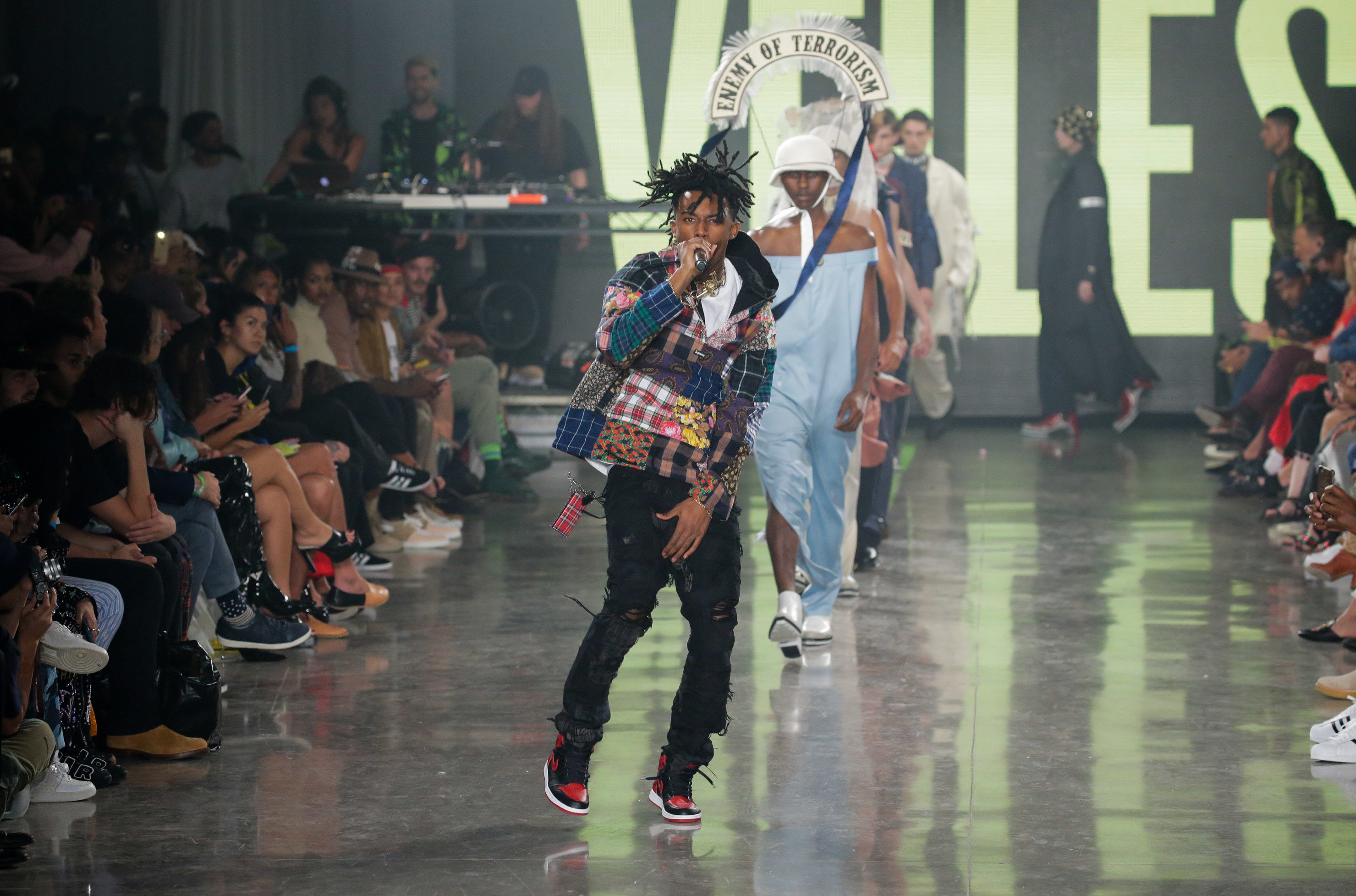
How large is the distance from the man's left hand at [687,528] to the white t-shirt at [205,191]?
16.7ft

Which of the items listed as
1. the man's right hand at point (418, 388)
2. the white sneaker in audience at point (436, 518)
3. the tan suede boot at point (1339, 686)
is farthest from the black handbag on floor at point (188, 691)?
the man's right hand at point (418, 388)

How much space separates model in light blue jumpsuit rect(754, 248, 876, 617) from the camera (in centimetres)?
489

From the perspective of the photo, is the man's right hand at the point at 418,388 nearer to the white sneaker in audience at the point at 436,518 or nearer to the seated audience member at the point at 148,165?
the white sneaker in audience at the point at 436,518

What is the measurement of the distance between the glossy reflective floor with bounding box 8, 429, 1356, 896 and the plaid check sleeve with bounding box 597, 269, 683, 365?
965 millimetres

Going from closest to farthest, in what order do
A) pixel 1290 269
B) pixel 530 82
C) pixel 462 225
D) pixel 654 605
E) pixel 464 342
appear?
1. pixel 654 605
2. pixel 464 342
3. pixel 1290 269
4. pixel 462 225
5. pixel 530 82

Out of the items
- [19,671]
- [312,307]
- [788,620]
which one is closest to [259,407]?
[312,307]

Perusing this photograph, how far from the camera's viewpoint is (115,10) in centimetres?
921

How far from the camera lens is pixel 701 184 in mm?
3260

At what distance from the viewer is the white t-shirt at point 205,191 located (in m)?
7.86

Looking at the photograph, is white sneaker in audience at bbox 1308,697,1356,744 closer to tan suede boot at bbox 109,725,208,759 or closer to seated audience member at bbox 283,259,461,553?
tan suede boot at bbox 109,725,208,759

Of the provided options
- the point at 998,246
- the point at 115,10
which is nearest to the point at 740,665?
the point at 115,10

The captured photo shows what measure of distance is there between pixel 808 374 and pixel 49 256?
9.35ft

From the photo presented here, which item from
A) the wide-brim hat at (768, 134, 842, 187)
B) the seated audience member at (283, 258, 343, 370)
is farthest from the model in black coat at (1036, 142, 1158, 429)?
the wide-brim hat at (768, 134, 842, 187)

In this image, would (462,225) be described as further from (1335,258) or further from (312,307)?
(1335,258)
